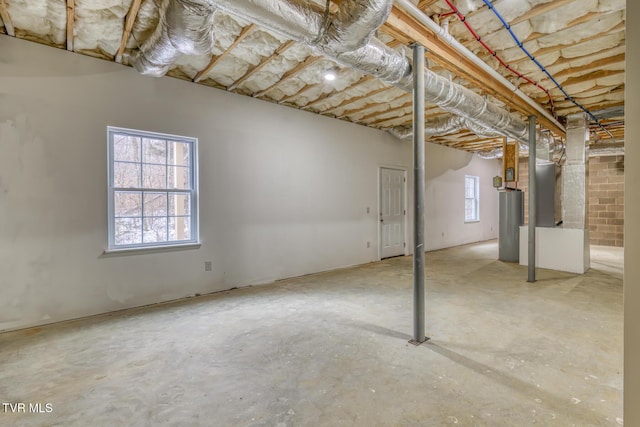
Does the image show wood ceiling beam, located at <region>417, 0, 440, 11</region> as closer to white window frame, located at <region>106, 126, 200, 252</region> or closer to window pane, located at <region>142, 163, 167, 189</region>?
white window frame, located at <region>106, 126, 200, 252</region>

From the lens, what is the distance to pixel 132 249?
3.29 metres

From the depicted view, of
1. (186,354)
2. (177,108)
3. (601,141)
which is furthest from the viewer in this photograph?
(601,141)

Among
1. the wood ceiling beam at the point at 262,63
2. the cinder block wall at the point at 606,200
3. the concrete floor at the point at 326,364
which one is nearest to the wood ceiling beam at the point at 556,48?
the wood ceiling beam at the point at 262,63

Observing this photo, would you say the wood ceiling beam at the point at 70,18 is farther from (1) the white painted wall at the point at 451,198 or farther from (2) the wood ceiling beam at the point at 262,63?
(1) the white painted wall at the point at 451,198

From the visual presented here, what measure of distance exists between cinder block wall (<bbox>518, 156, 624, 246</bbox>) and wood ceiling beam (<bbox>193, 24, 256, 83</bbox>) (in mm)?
9122

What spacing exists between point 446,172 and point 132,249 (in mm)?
7007

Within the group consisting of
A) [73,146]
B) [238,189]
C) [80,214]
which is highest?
Answer: [73,146]

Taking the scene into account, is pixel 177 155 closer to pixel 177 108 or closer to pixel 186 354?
pixel 177 108

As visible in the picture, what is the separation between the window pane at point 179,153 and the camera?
151 inches

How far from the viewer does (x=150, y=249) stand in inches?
134

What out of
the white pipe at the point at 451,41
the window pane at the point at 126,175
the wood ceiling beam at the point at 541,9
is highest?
the wood ceiling beam at the point at 541,9

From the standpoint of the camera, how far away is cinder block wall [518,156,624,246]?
25.8 ft

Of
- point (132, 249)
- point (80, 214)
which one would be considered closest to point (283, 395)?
point (132, 249)

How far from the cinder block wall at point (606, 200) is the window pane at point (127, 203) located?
33.9ft
